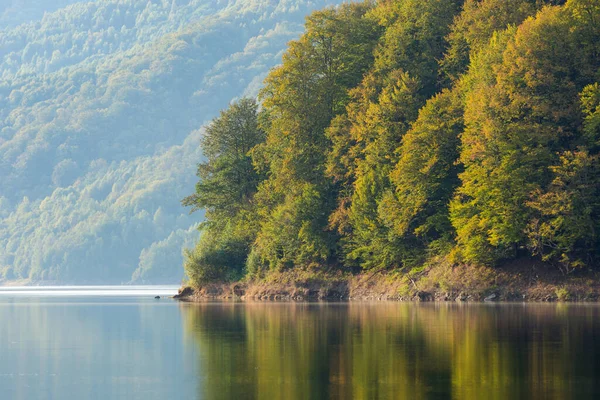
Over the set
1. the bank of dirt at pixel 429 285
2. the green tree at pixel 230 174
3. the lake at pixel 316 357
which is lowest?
the lake at pixel 316 357

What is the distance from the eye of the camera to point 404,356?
1142 inches

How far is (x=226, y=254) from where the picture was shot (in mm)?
83562

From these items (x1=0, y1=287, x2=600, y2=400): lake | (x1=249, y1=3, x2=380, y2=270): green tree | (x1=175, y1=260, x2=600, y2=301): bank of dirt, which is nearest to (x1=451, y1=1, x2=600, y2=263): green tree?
(x1=175, y1=260, x2=600, y2=301): bank of dirt

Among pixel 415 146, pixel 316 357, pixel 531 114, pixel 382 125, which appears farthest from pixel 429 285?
pixel 316 357

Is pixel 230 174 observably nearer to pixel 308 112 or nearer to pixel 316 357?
pixel 308 112

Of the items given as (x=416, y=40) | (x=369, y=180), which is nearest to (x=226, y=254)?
(x=369, y=180)

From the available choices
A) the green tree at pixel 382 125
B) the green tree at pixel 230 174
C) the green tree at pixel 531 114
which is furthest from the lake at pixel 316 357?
the green tree at pixel 230 174

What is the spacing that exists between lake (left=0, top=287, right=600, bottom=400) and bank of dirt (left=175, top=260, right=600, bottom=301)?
37.6 ft

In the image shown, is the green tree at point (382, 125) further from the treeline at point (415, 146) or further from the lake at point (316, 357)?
the lake at point (316, 357)

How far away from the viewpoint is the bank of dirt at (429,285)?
5956 cm

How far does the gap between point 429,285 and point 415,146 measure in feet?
28.8

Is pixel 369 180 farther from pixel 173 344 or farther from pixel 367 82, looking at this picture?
pixel 173 344

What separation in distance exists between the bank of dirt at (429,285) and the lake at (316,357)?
11.5 meters

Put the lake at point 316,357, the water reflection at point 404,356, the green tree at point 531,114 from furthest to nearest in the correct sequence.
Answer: the green tree at point 531,114 < the lake at point 316,357 < the water reflection at point 404,356
